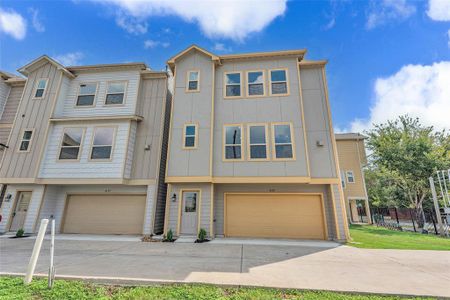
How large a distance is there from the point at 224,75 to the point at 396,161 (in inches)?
551

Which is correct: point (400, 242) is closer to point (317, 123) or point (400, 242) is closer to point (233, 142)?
point (317, 123)

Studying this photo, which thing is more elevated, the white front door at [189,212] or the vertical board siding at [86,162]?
the vertical board siding at [86,162]

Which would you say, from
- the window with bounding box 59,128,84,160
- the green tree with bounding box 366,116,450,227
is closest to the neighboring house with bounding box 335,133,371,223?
the green tree with bounding box 366,116,450,227

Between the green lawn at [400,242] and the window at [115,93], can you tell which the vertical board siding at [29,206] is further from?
the green lawn at [400,242]

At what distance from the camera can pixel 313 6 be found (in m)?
9.70

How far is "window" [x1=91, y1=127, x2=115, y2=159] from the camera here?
1005 centimetres

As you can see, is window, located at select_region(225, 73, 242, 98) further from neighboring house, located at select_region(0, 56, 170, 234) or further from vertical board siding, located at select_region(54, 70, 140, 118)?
vertical board siding, located at select_region(54, 70, 140, 118)

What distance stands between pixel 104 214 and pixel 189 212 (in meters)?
4.68

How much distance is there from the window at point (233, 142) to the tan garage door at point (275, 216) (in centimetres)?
203

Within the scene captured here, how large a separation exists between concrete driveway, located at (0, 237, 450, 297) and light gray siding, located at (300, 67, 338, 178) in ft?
11.1

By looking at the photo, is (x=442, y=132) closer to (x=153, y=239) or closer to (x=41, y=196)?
(x=153, y=239)

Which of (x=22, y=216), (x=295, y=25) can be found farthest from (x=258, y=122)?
(x=22, y=216)

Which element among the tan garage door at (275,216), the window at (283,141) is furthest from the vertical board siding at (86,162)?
the window at (283,141)

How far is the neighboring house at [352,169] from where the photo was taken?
17.8m
